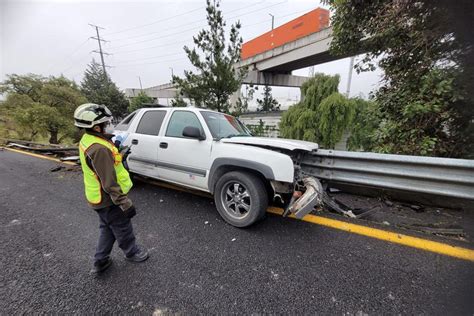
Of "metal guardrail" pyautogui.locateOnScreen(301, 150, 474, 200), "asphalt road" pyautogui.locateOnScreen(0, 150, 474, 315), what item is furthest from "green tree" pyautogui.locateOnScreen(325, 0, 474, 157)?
"asphalt road" pyautogui.locateOnScreen(0, 150, 474, 315)

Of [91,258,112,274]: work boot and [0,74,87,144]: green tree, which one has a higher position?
[0,74,87,144]: green tree

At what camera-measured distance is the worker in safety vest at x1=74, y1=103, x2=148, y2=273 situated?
5.60 ft

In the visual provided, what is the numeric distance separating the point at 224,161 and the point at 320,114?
6139 mm

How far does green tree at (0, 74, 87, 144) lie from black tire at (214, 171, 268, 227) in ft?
67.5

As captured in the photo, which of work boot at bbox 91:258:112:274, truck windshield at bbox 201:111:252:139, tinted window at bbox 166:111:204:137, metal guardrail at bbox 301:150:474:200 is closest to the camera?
work boot at bbox 91:258:112:274

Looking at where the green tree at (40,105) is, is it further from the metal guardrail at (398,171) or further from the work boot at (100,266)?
the metal guardrail at (398,171)

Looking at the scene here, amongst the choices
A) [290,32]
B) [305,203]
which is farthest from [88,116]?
[290,32]

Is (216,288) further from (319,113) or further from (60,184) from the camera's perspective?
(319,113)

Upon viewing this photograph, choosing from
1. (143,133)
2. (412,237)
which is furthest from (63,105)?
(412,237)

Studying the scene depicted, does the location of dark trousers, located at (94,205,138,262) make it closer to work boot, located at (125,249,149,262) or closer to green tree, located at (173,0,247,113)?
work boot, located at (125,249,149,262)

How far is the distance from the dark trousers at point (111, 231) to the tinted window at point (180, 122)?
5.56 feet

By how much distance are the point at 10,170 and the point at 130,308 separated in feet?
23.7

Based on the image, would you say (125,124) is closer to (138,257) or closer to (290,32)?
(138,257)

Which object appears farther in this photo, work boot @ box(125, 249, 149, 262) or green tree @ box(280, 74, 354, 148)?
green tree @ box(280, 74, 354, 148)
